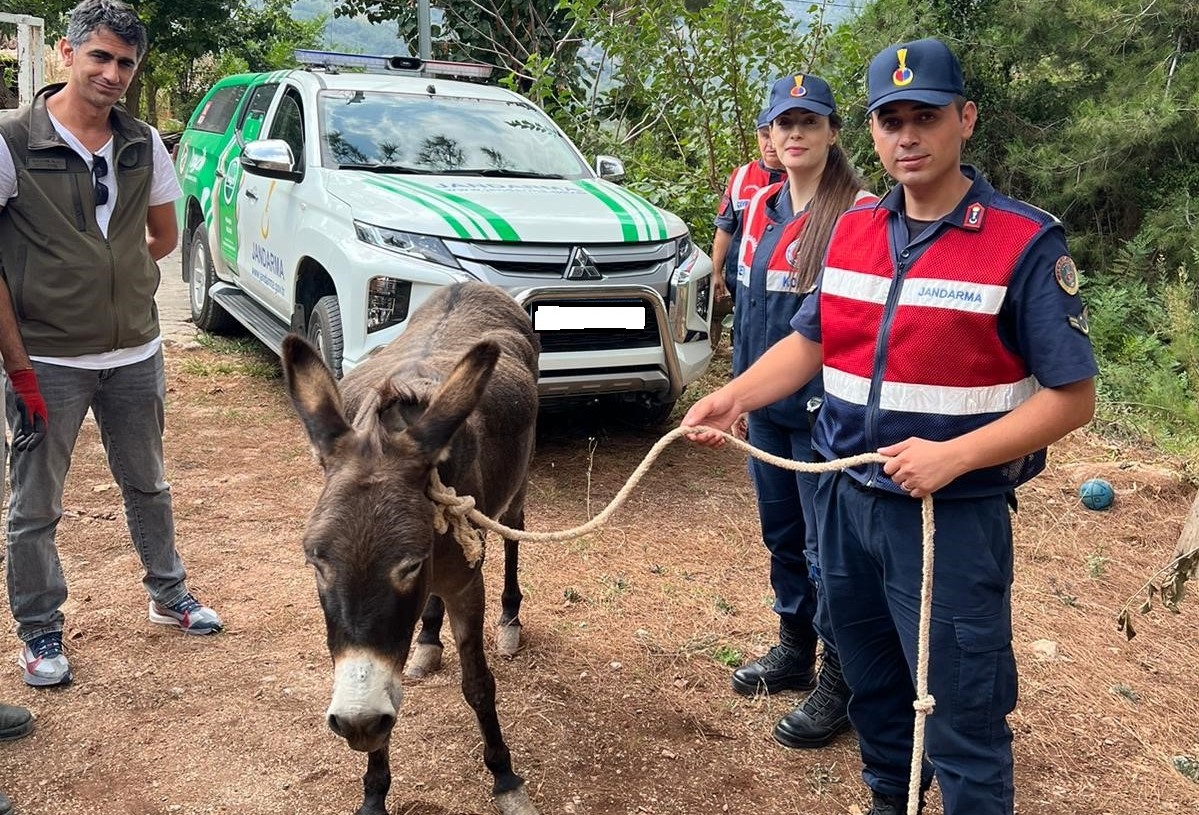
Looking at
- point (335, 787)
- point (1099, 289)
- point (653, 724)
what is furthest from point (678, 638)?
point (1099, 289)

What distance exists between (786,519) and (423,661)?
1612mm

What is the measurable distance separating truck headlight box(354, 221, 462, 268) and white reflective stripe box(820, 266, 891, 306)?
320cm

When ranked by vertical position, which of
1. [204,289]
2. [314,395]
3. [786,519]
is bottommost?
[204,289]

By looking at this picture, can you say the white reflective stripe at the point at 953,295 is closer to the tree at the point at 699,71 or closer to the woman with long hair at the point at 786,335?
the woman with long hair at the point at 786,335

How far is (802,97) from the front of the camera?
355 centimetres

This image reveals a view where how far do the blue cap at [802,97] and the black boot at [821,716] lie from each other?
2021 millimetres

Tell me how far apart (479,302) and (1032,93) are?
8541mm

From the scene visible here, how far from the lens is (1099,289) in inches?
370

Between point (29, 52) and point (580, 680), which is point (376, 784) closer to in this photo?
point (580, 680)

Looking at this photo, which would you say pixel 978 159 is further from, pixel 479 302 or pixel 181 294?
pixel 181 294

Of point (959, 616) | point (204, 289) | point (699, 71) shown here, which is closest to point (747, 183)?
point (959, 616)

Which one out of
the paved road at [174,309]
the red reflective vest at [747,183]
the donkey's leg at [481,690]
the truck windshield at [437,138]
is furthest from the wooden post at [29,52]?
the donkey's leg at [481,690]

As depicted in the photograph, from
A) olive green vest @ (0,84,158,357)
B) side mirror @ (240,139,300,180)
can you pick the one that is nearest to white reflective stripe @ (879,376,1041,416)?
olive green vest @ (0,84,158,357)

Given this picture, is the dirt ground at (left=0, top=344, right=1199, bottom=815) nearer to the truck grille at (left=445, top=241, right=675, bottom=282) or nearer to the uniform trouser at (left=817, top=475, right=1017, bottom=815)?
the uniform trouser at (left=817, top=475, right=1017, bottom=815)
